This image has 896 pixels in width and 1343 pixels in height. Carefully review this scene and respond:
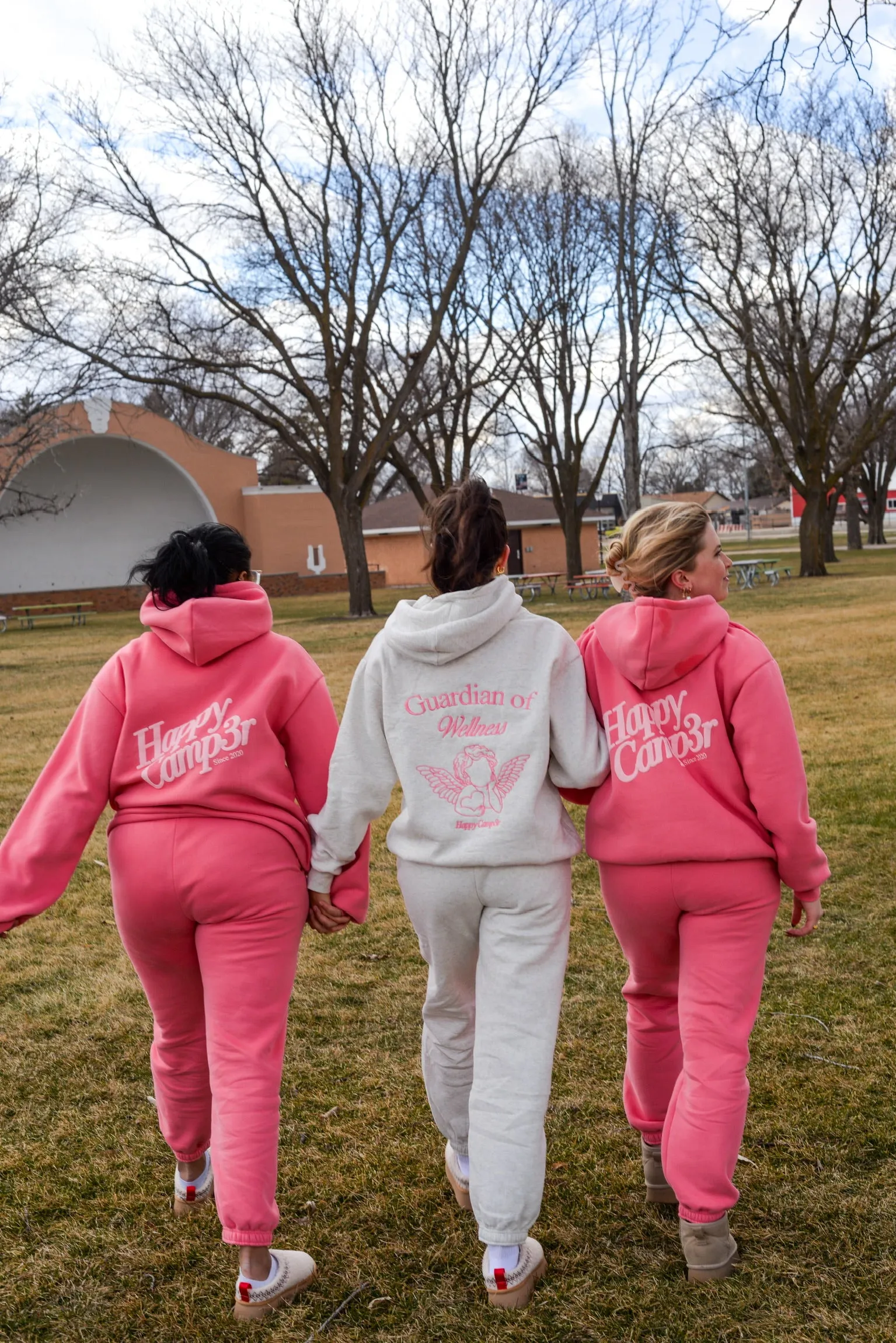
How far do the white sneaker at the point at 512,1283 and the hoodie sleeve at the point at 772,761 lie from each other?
1009 millimetres

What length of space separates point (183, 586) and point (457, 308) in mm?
25850

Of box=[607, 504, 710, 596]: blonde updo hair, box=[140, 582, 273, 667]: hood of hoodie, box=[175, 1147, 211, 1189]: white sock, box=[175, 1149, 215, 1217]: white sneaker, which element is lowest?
box=[175, 1149, 215, 1217]: white sneaker

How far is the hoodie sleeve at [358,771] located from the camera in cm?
256

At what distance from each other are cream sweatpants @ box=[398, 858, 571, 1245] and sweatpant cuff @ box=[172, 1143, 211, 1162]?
0.79 metres

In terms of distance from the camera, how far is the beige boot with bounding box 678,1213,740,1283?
8.12 ft

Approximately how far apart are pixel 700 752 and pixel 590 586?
84.8 feet

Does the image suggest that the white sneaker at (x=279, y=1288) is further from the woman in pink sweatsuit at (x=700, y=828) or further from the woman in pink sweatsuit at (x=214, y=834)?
the woman in pink sweatsuit at (x=700, y=828)

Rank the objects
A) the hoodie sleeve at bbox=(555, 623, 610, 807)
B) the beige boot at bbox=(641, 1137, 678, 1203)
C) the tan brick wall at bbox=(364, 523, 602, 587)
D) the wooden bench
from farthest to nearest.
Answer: the tan brick wall at bbox=(364, 523, 602, 587) → the wooden bench → the beige boot at bbox=(641, 1137, 678, 1203) → the hoodie sleeve at bbox=(555, 623, 610, 807)

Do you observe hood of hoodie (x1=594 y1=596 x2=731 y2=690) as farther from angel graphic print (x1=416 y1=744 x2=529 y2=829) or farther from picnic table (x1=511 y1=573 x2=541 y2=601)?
picnic table (x1=511 y1=573 x2=541 y2=601)

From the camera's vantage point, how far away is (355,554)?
85.1 feet

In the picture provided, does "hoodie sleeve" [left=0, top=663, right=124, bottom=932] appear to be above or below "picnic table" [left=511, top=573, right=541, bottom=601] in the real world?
above

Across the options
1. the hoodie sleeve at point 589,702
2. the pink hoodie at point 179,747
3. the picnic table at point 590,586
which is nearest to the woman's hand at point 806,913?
the hoodie sleeve at point 589,702

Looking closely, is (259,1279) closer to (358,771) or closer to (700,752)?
(358,771)

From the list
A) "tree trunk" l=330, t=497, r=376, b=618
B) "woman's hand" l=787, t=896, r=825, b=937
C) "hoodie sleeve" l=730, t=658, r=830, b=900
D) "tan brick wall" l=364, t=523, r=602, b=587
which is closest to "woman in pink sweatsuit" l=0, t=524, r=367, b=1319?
"hoodie sleeve" l=730, t=658, r=830, b=900
